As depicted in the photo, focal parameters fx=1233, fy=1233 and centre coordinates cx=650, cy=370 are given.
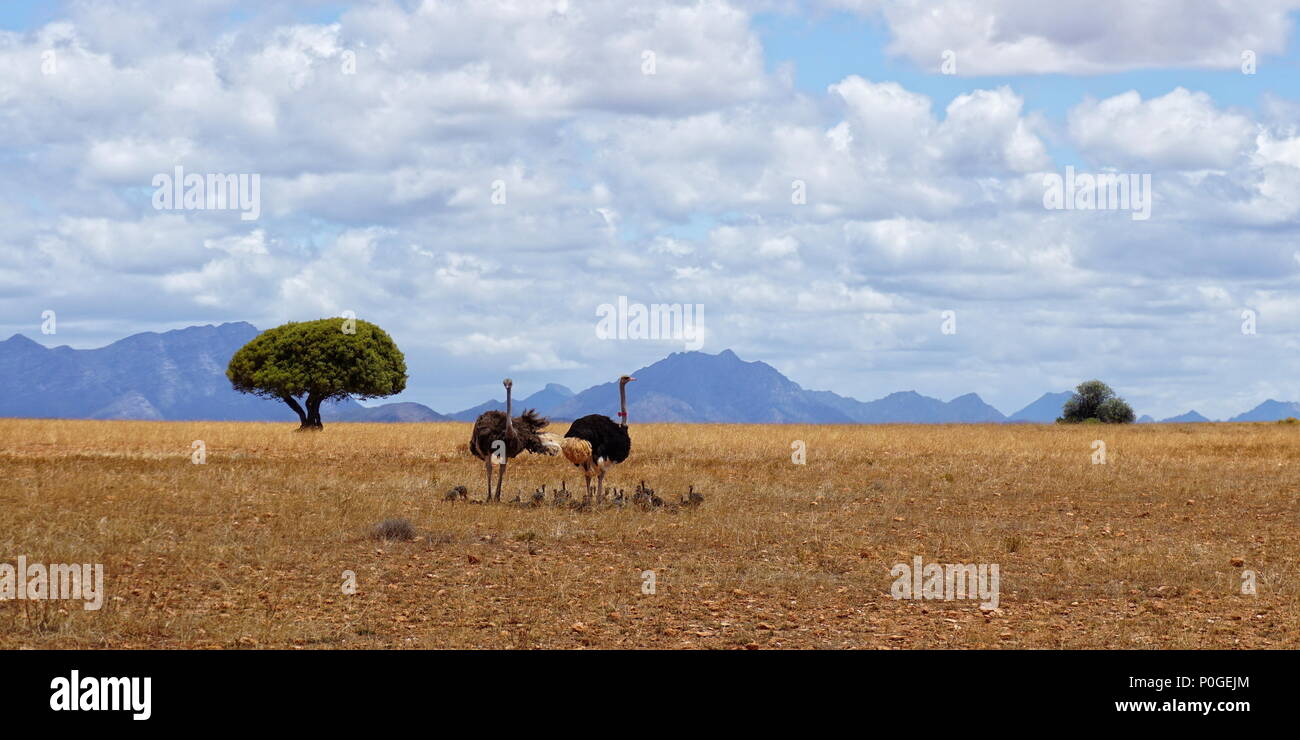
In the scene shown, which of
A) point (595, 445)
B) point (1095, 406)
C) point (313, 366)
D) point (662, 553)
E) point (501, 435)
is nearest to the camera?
point (662, 553)

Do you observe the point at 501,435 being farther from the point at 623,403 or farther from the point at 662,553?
the point at 662,553

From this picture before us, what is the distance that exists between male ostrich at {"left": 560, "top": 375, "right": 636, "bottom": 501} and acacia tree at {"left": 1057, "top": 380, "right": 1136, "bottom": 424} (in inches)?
2702

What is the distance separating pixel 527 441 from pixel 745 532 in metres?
7.59

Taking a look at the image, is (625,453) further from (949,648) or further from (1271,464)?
(1271,464)

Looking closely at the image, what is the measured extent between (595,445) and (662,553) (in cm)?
595

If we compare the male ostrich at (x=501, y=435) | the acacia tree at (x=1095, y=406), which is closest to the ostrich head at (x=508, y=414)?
the male ostrich at (x=501, y=435)

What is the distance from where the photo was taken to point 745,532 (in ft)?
68.8

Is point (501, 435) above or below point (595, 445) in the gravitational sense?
above

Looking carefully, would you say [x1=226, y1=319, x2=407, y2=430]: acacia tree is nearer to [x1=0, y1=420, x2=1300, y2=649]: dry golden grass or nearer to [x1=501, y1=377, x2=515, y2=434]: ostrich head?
[x1=0, y1=420, x2=1300, y2=649]: dry golden grass

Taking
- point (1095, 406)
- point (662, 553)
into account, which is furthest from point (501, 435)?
point (1095, 406)

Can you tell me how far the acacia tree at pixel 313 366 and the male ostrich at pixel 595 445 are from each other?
3963 centimetres

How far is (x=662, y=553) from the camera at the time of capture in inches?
747

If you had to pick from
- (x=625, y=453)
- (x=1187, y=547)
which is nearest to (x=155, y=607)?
(x=625, y=453)

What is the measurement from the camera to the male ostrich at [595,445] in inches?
957
